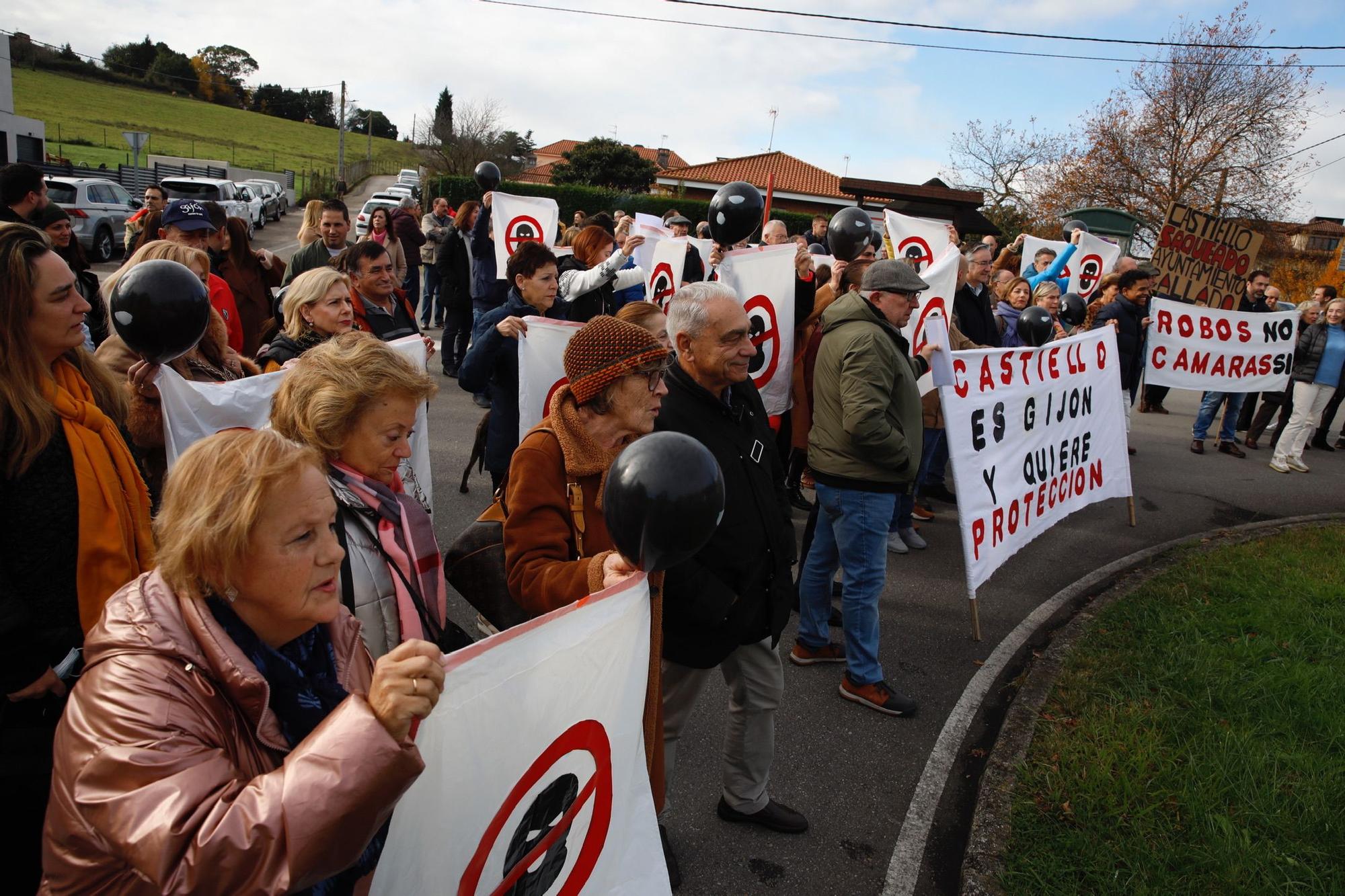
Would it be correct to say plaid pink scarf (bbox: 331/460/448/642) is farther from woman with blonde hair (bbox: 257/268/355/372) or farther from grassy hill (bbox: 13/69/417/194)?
grassy hill (bbox: 13/69/417/194)

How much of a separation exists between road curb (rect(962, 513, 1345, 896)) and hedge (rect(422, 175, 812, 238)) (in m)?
28.2

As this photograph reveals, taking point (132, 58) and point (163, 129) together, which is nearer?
point (163, 129)

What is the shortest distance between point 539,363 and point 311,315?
1085mm

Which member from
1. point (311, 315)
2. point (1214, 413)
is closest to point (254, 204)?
point (311, 315)

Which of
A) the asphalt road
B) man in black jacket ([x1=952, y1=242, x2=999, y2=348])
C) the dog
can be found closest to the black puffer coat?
the asphalt road

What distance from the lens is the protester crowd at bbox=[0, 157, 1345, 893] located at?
3.83 feet

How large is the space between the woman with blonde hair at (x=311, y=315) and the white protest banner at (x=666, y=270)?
319 centimetres

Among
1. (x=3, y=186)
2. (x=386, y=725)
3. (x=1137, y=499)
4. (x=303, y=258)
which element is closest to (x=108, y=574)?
(x=386, y=725)

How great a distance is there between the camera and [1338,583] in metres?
5.21

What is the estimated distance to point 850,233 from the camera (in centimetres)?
527

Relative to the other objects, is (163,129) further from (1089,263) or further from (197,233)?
(1089,263)

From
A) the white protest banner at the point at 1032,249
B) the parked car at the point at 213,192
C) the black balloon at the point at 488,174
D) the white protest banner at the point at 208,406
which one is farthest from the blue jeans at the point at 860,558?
the parked car at the point at 213,192

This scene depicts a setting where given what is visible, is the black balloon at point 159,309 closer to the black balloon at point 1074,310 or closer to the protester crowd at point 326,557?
the protester crowd at point 326,557

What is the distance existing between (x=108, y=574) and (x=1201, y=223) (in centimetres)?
1067
